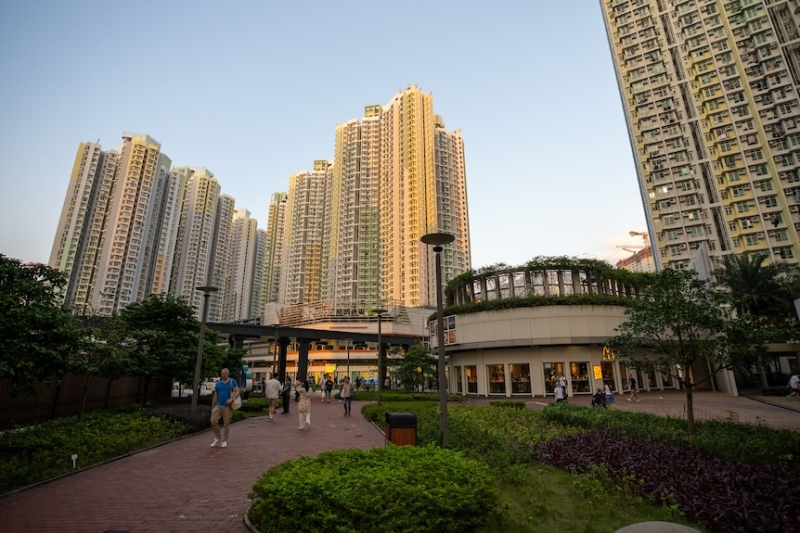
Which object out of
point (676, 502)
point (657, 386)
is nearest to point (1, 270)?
point (676, 502)

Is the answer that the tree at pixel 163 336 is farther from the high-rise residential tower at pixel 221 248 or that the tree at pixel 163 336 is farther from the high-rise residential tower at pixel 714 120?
the high-rise residential tower at pixel 221 248

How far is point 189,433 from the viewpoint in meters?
15.2

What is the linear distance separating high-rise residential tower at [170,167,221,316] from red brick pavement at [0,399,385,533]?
123 m

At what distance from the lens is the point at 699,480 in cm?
679

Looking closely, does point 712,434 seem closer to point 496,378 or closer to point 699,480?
point 699,480

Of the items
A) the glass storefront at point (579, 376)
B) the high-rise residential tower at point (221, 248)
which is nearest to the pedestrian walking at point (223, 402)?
the glass storefront at point (579, 376)

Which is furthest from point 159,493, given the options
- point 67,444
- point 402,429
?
point 402,429

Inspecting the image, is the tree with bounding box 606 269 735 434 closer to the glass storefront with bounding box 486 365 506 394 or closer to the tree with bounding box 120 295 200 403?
the glass storefront with bounding box 486 365 506 394

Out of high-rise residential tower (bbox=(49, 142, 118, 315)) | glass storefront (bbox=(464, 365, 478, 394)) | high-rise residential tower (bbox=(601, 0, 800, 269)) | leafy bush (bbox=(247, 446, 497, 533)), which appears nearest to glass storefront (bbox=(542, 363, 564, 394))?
glass storefront (bbox=(464, 365, 478, 394))

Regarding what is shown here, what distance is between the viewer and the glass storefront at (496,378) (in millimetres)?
33406

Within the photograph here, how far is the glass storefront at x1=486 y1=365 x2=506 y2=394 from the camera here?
33.4m

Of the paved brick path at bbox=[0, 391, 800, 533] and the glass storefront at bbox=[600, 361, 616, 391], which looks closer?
the paved brick path at bbox=[0, 391, 800, 533]

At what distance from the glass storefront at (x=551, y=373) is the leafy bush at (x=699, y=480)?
22.6 m

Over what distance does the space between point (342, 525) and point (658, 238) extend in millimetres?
72614
